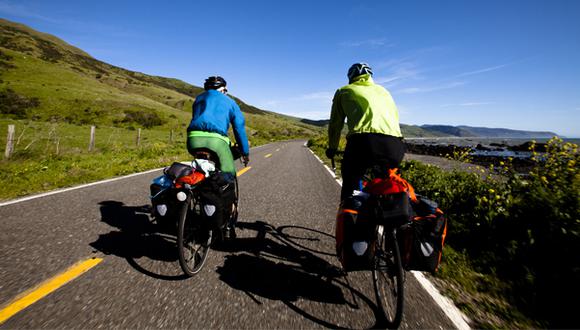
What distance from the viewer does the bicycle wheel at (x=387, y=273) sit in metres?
2.33

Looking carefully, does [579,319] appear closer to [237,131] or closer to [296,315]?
[296,315]

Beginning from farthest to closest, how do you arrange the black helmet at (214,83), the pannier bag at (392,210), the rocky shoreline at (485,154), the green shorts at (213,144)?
1. the rocky shoreline at (485,154)
2. the black helmet at (214,83)
3. the green shorts at (213,144)
4. the pannier bag at (392,210)

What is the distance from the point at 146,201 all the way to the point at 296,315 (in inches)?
190

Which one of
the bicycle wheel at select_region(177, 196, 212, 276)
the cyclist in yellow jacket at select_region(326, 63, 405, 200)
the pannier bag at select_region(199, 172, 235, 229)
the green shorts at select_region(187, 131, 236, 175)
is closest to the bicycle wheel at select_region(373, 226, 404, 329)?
the cyclist in yellow jacket at select_region(326, 63, 405, 200)

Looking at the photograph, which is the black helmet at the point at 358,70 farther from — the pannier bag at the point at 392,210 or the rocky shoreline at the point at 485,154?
the rocky shoreline at the point at 485,154

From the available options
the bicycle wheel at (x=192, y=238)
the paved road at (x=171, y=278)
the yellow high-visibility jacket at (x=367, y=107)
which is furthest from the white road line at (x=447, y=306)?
the bicycle wheel at (x=192, y=238)

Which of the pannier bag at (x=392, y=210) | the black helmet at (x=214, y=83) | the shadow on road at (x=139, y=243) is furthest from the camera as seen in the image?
the black helmet at (x=214, y=83)

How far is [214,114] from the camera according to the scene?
346 cm

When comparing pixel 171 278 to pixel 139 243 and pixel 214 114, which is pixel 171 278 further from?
pixel 214 114

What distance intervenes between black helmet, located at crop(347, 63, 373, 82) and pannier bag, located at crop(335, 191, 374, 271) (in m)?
1.65

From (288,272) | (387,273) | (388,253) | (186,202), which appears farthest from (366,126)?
(186,202)

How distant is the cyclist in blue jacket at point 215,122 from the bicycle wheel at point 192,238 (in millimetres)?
722

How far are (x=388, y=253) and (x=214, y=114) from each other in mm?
2633

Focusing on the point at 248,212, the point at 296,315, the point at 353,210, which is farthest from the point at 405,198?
the point at 248,212
